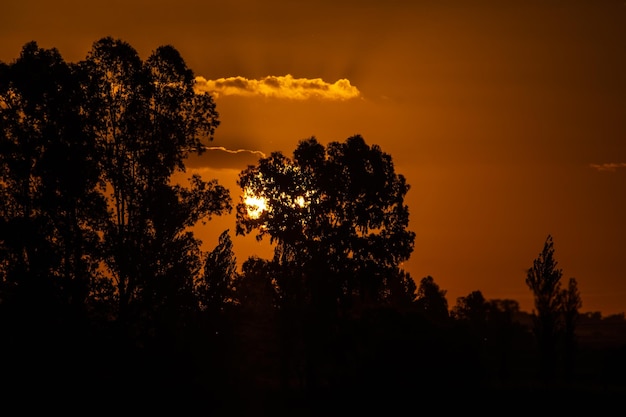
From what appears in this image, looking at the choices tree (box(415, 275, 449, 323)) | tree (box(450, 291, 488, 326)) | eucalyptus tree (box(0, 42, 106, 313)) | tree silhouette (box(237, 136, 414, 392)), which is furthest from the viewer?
tree (box(450, 291, 488, 326))

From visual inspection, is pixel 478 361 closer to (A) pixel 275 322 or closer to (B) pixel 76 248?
(A) pixel 275 322

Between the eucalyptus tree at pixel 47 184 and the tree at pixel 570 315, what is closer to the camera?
the eucalyptus tree at pixel 47 184

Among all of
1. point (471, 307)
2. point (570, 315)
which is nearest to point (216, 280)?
point (570, 315)

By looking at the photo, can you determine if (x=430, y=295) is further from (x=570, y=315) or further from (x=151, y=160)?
(x=151, y=160)

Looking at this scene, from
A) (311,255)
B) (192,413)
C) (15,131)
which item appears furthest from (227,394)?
(15,131)

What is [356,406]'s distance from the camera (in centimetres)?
5956

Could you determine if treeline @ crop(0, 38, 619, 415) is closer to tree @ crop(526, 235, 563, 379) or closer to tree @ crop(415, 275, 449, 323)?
tree @ crop(526, 235, 563, 379)

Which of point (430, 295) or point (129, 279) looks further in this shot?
point (430, 295)

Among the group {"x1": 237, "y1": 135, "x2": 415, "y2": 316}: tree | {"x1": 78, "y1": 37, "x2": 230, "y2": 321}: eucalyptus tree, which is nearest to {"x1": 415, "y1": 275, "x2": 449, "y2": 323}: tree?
{"x1": 237, "y1": 135, "x2": 415, "y2": 316}: tree

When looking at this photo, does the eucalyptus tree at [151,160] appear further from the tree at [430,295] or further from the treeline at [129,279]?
the tree at [430,295]

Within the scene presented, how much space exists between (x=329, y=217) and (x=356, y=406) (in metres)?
18.8

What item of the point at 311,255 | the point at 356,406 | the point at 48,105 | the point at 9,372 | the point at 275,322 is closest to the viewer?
the point at 9,372

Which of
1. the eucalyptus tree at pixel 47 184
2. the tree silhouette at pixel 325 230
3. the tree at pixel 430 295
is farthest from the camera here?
the tree at pixel 430 295

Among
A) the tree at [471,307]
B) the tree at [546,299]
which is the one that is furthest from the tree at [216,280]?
the tree at [471,307]
